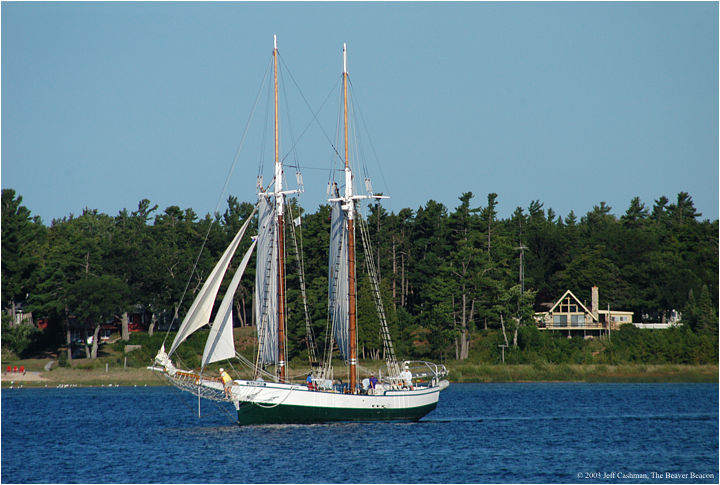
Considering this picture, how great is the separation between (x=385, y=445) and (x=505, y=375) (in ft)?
182

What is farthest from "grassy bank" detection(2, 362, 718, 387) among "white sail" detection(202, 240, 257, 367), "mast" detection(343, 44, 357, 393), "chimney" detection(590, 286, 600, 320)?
"white sail" detection(202, 240, 257, 367)

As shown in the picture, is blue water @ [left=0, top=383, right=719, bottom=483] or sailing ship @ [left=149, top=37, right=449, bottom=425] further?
sailing ship @ [left=149, top=37, right=449, bottom=425]

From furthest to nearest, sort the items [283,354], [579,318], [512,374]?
[579,318] → [512,374] → [283,354]

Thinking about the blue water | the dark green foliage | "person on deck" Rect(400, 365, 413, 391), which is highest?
the dark green foliage

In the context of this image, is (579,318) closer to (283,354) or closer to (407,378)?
(407,378)

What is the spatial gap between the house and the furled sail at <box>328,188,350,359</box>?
65.6 meters

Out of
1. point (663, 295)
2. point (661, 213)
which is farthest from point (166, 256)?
point (661, 213)

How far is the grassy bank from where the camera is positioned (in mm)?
99438

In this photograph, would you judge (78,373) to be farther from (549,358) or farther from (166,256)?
(549,358)

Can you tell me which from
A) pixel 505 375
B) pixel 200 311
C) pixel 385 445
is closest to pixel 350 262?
pixel 200 311

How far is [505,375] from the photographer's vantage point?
105m

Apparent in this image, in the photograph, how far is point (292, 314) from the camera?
11062 cm

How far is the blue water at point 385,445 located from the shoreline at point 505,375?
18.8 metres

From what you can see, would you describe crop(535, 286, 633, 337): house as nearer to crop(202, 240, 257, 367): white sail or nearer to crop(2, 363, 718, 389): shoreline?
crop(2, 363, 718, 389): shoreline
